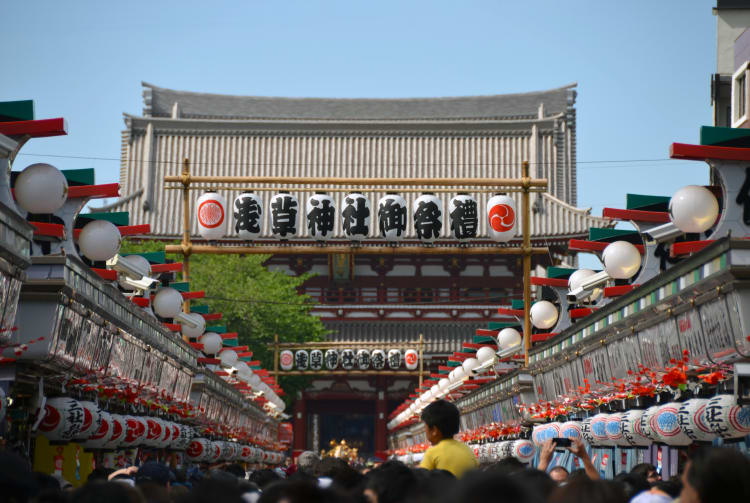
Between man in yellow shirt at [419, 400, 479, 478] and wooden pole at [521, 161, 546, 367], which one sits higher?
wooden pole at [521, 161, 546, 367]

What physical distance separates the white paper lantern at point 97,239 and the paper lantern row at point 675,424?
23.8 ft

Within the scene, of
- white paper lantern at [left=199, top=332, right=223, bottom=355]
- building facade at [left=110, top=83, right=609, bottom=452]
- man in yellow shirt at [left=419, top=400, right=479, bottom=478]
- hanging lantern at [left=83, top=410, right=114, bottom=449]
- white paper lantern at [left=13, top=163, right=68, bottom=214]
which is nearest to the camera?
man in yellow shirt at [left=419, top=400, right=479, bottom=478]

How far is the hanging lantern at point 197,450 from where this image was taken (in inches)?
933

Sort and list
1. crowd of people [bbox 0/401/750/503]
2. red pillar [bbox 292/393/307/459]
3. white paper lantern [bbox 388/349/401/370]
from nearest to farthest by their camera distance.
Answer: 1. crowd of people [bbox 0/401/750/503]
2. white paper lantern [bbox 388/349/401/370]
3. red pillar [bbox 292/393/307/459]

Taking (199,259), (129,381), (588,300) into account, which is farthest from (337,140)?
(129,381)

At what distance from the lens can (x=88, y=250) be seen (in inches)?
547

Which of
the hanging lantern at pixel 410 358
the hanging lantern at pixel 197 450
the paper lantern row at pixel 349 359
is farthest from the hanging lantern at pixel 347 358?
the hanging lantern at pixel 197 450

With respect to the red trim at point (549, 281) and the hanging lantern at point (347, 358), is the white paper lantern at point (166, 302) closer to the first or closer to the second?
the red trim at point (549, 281)

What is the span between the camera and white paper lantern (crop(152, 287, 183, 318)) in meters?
20.1

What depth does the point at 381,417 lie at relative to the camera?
167 feet

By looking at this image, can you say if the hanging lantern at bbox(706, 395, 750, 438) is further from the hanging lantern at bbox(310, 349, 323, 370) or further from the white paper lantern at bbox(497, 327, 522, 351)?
the hanging lantern at bbox(310, 349, 323, 370)

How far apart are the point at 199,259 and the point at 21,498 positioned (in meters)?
39.1

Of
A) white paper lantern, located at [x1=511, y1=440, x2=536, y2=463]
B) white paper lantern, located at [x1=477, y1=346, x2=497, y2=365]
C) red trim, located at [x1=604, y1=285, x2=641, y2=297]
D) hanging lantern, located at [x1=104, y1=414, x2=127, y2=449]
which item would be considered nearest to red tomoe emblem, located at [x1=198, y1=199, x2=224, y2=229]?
white paper lantern, located at [x1=477, y1=346, x2=497, y2=365]

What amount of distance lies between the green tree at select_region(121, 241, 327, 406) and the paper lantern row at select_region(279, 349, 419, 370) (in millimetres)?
914
